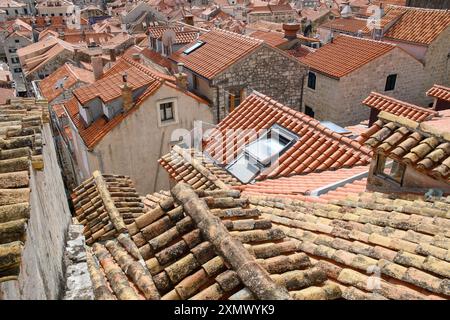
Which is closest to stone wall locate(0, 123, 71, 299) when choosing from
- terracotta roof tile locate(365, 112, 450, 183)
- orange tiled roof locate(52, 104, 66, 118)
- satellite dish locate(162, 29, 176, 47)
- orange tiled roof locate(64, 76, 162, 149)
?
terracotta roof tile locate(365, 112, 450, 183)

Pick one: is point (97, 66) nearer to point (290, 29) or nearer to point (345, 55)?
point (290, 29)

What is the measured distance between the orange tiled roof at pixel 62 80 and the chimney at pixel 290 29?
48.7 ft

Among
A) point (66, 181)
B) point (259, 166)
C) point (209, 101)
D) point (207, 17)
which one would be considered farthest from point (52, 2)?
point (259, 166)

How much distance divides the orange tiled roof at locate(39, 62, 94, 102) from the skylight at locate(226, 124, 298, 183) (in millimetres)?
20658

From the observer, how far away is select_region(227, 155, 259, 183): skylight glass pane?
34.2 ft

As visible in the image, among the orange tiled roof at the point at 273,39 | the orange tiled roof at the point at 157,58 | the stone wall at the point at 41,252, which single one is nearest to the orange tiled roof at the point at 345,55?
the orange tiled roof at the point at 273,39

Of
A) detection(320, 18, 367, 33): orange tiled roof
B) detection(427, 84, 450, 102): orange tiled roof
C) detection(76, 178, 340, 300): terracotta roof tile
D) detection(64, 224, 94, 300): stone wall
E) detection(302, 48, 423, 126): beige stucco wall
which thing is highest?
detection(76, 178, 340, 300): terracotta roof tile

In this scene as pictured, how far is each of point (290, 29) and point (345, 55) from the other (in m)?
4.71

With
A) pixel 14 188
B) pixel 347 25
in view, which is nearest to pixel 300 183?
pixel 14 188

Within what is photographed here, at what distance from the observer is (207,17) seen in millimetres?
73375

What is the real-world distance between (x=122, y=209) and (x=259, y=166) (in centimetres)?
388

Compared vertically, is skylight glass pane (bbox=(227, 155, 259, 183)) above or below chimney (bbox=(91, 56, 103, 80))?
above

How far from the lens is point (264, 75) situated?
17.2 metres

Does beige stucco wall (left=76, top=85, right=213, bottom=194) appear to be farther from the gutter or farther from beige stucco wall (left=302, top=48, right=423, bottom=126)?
the gutter
